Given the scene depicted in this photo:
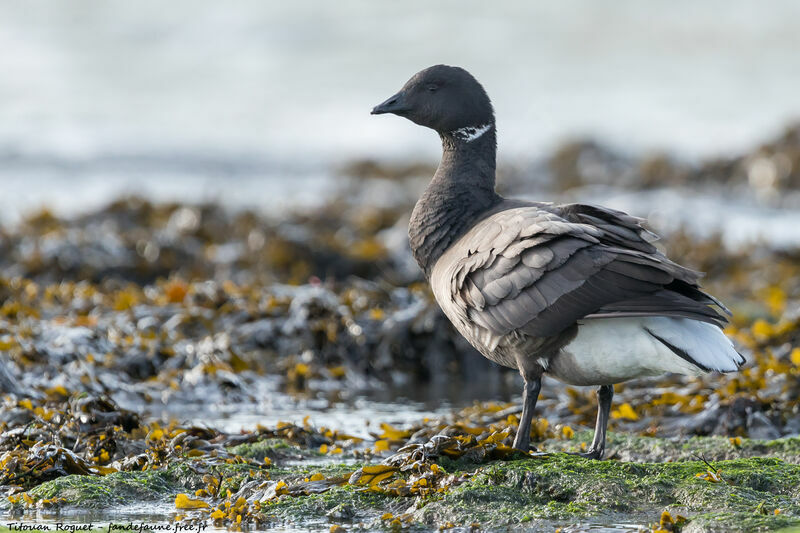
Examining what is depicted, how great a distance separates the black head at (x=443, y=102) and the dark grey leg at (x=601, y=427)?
1751 mm

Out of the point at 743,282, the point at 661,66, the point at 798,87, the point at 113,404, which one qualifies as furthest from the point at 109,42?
the point at 113,404

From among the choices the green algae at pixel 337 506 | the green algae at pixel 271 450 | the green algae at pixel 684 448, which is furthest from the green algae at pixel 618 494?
the green algae at pixel 271 450

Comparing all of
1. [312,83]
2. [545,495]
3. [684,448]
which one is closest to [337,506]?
[545,495]

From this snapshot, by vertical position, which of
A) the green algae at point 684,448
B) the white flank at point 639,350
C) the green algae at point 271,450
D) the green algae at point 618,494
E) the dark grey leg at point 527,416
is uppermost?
the white flank at point 639,350

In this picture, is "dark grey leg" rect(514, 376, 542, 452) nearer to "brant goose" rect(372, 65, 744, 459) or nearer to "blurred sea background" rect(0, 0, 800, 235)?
"brant goose" rect(372, 65, 744, 459)

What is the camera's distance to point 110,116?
33375 mm

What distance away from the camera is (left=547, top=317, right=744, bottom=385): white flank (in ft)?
13.8

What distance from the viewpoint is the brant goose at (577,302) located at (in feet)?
13.9

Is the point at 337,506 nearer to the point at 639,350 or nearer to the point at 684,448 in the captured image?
the point at 639,350

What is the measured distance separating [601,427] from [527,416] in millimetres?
442

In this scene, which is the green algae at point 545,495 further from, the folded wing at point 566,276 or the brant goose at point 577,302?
the folded wing at point 566,276

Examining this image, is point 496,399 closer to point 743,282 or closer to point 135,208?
point 743,282

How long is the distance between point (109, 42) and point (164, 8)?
111 inches

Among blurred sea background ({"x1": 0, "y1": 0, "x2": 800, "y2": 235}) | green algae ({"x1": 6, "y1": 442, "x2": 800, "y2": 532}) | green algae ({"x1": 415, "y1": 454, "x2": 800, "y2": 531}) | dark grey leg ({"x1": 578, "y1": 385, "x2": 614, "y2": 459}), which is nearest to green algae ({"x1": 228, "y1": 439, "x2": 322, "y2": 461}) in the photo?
green algae ({"x1": 6, "y1": 442, "x2": 800, "y2": 532})
